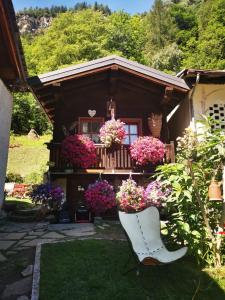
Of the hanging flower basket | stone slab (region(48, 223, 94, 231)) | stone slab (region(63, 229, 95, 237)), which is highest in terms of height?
the hanging flower basket

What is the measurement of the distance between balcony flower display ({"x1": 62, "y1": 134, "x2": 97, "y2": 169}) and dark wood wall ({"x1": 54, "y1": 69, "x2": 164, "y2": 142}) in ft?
4.24

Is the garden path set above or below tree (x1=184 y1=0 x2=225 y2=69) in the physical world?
below

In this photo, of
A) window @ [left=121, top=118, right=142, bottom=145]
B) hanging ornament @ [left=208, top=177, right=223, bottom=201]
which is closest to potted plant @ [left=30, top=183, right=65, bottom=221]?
window @ [left=121, top=118, right=142, bottom=145]

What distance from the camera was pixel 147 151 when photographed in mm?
10273

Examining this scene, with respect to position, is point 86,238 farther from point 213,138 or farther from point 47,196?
point 213,138

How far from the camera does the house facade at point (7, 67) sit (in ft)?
22.3

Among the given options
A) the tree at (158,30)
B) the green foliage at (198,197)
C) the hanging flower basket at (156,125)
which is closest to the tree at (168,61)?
the tree at (158,30)

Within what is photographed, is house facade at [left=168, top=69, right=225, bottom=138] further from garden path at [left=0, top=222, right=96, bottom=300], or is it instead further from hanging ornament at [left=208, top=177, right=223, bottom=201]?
hanging ornament at [left=208, top=177, right=223, bottom=201]

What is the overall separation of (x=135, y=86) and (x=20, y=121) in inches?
917

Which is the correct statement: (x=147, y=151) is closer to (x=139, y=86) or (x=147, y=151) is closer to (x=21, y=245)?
(x=139, y=86)

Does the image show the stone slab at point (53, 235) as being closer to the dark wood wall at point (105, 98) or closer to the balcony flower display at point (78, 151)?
the balcony flower display at point (78, 151)

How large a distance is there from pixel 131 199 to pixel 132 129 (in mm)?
3647

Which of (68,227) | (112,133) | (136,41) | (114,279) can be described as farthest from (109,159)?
(136,41)

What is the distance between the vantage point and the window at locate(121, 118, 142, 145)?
1208cm
